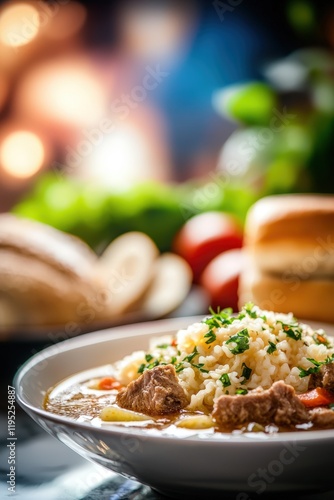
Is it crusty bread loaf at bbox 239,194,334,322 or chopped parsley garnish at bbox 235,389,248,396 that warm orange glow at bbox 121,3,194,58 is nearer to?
crusty bread loaf at bbox 239,194,334,322

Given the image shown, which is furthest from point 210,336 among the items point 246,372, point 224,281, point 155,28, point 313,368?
point 155,28

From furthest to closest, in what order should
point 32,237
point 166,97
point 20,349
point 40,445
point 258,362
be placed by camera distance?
point 166,97, point 32,237, point 20,349, point 40,445, point 258,362

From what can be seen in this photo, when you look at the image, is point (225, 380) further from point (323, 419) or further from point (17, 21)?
point (17, 21)

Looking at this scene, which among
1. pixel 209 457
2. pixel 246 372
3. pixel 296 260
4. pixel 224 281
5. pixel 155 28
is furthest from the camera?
pixel 155 28

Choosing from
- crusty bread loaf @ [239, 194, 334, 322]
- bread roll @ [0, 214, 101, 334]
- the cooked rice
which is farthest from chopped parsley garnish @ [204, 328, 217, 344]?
crusty bread loaf @ [239, 194, 334, 322]

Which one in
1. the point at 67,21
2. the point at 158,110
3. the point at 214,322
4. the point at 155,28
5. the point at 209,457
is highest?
the point at 67,21

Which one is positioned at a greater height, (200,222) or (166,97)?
(166,97)

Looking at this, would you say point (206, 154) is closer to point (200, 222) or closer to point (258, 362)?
point (200, 222)

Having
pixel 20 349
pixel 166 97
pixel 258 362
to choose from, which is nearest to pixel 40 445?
pixel 20 349
